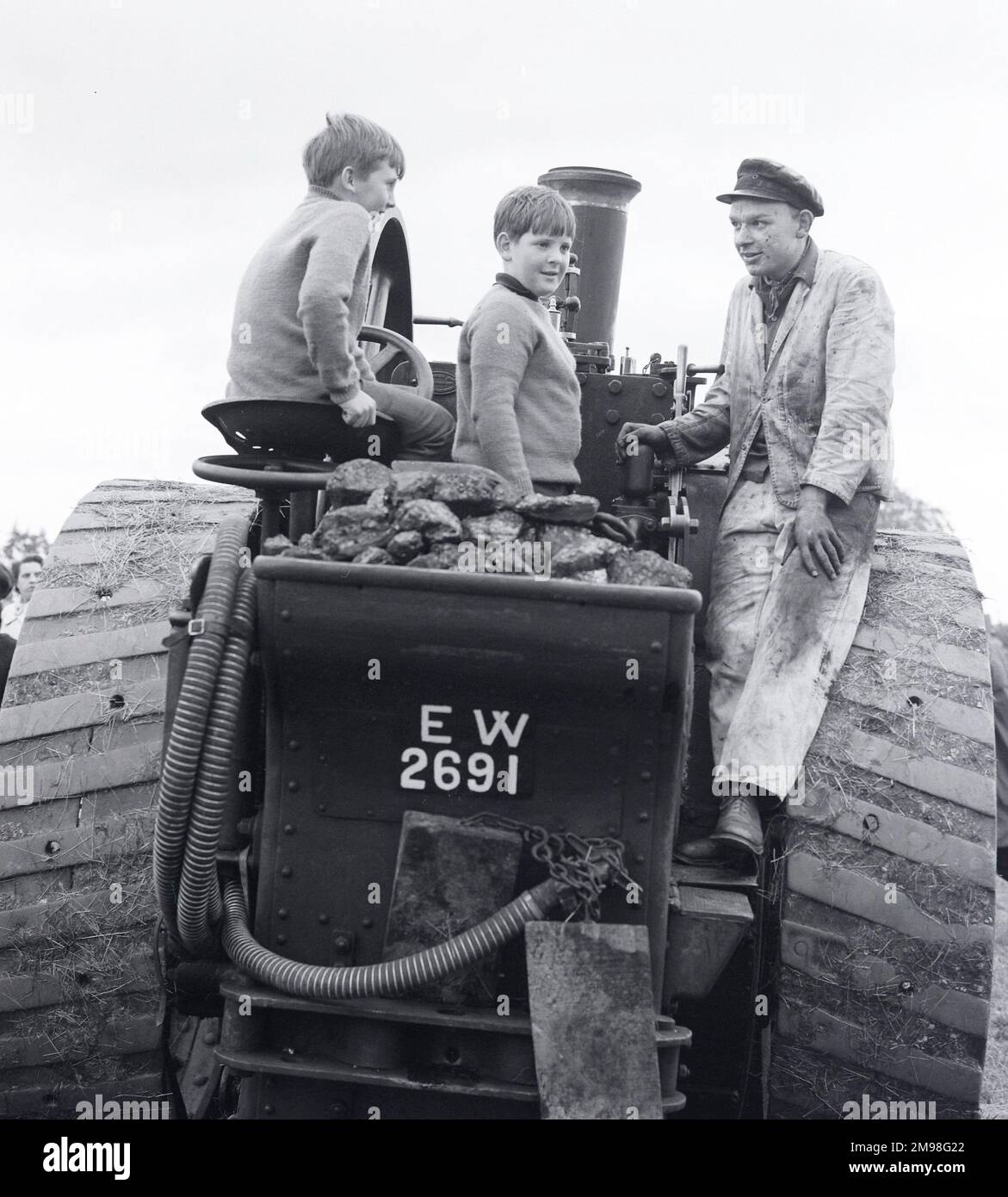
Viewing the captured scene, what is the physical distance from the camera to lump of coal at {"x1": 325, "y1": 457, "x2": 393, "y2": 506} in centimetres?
320

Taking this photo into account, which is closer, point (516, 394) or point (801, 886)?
point (801, 886)

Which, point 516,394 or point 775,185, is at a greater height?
point 775,185

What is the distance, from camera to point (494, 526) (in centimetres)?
308

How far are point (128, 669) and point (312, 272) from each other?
1115 millimetres

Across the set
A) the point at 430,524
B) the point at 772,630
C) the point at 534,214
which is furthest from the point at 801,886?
the point at 534,214

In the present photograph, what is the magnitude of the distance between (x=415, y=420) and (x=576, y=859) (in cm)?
138

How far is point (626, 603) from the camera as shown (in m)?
2.86

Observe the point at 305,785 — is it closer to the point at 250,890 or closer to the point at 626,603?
the point at 250,890

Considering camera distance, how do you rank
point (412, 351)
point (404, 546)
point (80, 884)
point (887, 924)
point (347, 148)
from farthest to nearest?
1. point (412, 351)
2. point (347, 148)
3. point (80, 884)
4. point (887, 924)
5. point (404, 546)

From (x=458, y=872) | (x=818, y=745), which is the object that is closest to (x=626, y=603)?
(x=458, y=872)

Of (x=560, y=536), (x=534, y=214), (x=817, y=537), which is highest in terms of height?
(x=534, y=214)

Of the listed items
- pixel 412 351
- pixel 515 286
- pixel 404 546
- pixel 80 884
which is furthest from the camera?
pixel 412 351

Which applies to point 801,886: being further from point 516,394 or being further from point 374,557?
point 516,394
